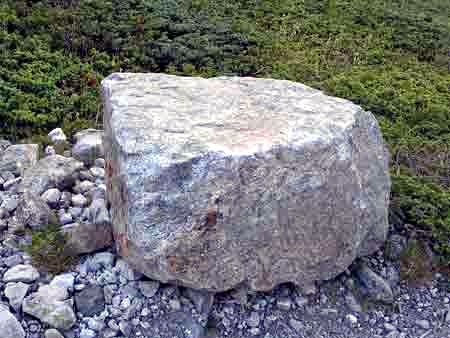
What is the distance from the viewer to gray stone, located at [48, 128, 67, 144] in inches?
226

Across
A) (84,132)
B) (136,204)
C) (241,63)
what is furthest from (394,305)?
(241,63)

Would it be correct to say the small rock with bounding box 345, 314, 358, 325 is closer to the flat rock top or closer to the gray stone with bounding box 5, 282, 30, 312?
the flat rock top

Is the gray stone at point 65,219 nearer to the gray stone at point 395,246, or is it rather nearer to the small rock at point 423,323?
the gray stone at point 395,246

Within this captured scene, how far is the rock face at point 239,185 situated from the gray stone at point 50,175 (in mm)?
566

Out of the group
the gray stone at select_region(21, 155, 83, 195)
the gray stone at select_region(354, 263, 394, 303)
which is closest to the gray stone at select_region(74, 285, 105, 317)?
the gray stone at select_region(21, 155, 83, 195)

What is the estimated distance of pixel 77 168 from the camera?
16.4 feet

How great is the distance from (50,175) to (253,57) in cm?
442

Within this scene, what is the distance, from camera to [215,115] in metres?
4.26

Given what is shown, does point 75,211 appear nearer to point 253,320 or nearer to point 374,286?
point 253,320

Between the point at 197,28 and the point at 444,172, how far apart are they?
4577 mm

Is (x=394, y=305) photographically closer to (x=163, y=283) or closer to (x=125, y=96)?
(x=163, y=283)

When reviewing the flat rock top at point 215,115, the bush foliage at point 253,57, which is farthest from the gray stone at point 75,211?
the bush foliage at point 253,57

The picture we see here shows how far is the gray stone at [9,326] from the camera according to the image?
359 centimetres

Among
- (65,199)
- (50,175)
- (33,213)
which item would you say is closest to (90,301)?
(33,213)
